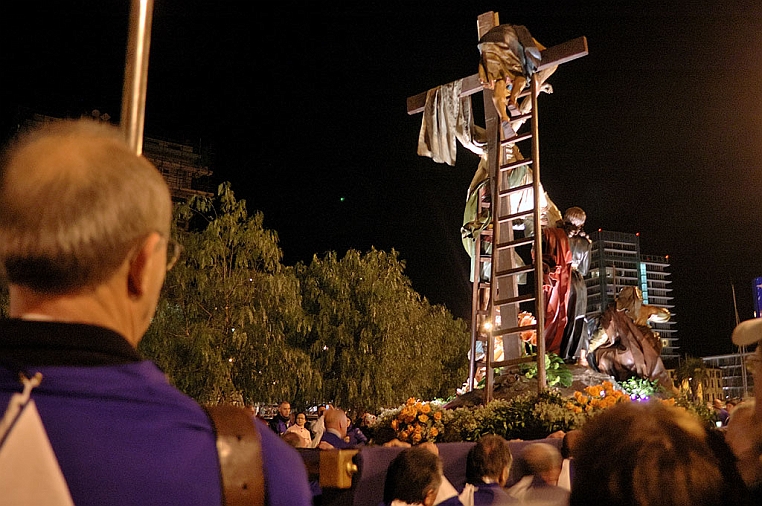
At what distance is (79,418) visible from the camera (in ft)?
3.77

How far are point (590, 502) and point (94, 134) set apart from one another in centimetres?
132

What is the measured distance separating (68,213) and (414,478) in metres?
2.90

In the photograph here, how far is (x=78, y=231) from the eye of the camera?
1.25 m

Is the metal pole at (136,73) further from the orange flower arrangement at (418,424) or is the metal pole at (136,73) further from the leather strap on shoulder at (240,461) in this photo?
the orange flower arrangement at (418,424)

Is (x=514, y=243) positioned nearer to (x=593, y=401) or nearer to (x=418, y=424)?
(x=593, y=401)

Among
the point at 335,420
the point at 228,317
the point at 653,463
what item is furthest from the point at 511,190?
the point at 228,317

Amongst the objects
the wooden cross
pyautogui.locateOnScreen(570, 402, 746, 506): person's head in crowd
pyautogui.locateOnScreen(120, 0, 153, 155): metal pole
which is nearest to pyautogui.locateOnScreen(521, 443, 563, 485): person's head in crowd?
pyautogui.locateOnScreen(570, 402, 746, 506): person's head in crowd

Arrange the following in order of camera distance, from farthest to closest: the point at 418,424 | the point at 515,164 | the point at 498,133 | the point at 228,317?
the point at 228,317
the point at 498,133
the point at 515,164
the point at 418,424

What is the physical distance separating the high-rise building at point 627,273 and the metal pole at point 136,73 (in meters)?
109

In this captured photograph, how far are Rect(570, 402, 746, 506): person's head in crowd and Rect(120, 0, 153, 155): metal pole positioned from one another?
1576 mm

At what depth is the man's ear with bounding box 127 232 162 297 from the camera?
4.35 feet

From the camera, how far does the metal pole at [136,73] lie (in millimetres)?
2385

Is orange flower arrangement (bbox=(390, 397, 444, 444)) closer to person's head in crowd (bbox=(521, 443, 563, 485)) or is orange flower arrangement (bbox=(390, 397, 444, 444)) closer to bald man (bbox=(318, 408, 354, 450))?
bald man (bbox=(318, 408, 354, 450))

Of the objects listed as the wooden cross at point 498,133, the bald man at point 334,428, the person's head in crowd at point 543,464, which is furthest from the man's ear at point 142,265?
the wooden cross at point 498,133
